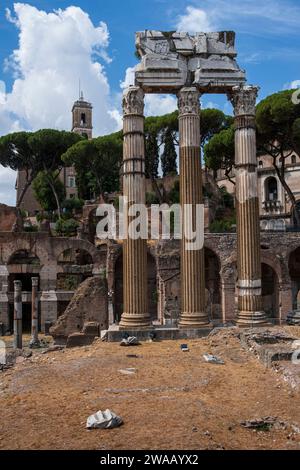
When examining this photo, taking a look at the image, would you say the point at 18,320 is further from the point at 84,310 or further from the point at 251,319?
the point at 251,319

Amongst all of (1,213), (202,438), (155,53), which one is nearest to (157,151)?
(1,213)

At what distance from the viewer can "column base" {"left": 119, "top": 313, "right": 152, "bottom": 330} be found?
1183cm

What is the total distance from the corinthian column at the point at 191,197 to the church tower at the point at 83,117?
53060mm

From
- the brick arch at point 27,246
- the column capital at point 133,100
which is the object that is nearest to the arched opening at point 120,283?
the brick arch at point 27,246

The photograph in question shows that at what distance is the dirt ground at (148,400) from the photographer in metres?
5.27

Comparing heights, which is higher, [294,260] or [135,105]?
[135,105]

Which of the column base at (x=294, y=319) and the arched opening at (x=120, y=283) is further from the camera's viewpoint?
the arched opening at (x=120, y=283)

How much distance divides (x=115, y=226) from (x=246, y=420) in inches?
1063

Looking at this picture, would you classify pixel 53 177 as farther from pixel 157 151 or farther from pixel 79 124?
pixel 79 124

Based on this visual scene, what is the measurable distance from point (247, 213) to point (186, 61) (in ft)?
14.5

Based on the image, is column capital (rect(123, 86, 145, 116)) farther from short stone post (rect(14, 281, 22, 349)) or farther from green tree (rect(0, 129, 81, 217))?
green tree (rect(0, 129, 81, 217))

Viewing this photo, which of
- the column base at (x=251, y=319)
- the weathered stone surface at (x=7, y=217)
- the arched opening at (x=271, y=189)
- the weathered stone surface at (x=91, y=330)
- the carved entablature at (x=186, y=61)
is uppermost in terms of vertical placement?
the arched opening at (x=271, y=189)

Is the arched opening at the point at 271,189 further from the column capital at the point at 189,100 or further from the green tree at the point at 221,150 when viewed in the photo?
the column capital at the point at 189,100

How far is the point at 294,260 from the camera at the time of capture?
2425 centimetres
